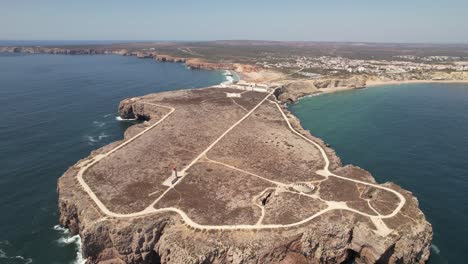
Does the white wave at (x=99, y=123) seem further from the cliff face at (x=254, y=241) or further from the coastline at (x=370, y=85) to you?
the coastline at (x=370, y=85)

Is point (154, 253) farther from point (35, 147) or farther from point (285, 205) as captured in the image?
point (35, 147)

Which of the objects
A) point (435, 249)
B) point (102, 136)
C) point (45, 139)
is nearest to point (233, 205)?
point (435, 249)

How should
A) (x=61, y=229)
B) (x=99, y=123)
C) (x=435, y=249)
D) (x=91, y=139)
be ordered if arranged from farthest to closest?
(x=99, y=123) → (x=91, y=139) → (x=61, y=229) → (x=435, y=249)

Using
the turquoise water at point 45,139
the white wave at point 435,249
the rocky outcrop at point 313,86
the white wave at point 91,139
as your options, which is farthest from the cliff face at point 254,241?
the rocky outcrop at point 313,86

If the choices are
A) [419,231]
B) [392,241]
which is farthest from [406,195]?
[392,241]

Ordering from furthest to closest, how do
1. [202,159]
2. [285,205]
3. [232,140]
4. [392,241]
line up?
[232,140] → [202,159] → [285,205] → [392,241]

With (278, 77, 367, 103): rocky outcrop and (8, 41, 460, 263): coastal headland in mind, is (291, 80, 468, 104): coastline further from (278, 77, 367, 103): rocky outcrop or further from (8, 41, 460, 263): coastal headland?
(8, 41, 460, 263): coastal headland

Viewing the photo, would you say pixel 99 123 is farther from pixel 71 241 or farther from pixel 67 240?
pixel 71 241
